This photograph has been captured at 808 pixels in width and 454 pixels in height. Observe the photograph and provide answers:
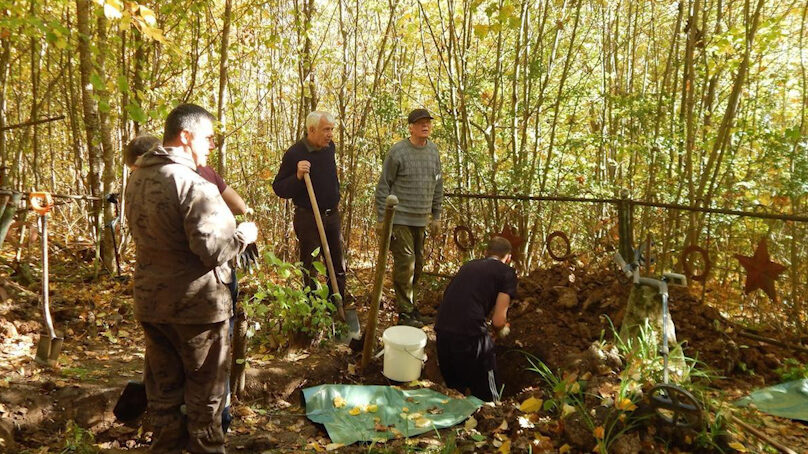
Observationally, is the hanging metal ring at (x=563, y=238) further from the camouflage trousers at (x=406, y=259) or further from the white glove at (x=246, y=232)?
the white glove at (x=246, y=232)

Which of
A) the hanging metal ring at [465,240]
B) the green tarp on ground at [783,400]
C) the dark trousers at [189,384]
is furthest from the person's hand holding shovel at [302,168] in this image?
the green tarp on ground at [783,400]

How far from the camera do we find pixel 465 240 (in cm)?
564

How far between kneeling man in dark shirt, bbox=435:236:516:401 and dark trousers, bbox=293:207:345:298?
1128mm

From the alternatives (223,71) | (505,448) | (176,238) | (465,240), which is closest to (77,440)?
(176,238)

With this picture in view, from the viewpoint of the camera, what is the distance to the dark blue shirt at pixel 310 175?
13.4ft

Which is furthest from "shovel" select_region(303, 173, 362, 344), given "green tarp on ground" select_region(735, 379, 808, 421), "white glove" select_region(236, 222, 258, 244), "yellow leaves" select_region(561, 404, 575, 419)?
"green tarp on ground" select_region(735, 379, 808, 421)

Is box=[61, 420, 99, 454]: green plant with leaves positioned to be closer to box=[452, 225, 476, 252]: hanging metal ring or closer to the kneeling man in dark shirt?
the kneeling man in dark shirt

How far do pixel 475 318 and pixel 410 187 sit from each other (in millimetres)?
1370

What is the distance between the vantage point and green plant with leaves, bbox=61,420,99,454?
2.56 m

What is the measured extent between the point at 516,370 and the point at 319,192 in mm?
2361

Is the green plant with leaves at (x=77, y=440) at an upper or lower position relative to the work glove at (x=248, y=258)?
lower

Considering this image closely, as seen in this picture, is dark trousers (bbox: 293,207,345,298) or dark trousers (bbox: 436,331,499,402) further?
dark trousers (bbox: 293,207,345,298)

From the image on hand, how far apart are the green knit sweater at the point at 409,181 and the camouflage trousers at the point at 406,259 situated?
0.10 meters

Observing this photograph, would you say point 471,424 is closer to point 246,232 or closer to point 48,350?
point 246,232
